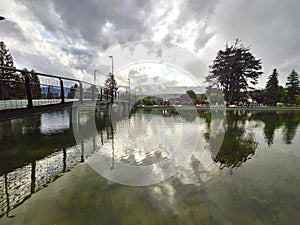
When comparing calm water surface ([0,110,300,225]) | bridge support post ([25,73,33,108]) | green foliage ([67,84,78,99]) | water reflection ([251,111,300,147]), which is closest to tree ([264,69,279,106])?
water reflection ([251,111,300,147])

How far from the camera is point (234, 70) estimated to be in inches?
1169

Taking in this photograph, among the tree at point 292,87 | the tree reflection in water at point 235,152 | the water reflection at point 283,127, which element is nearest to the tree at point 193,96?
the water reflection at point 283,127

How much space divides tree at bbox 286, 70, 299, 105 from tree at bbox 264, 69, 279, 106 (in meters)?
3.81

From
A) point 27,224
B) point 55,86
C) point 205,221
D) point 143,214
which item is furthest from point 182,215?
point 55,86

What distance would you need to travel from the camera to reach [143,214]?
2.58 metres

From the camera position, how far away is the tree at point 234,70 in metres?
29.3

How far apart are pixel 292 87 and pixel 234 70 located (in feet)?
49.2

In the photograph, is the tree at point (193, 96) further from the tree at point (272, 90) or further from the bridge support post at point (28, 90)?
the bridge support post at point (28, 90)

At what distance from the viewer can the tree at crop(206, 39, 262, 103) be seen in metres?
29.3

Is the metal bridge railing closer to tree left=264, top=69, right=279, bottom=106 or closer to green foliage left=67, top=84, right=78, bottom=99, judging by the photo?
green foliage left=67, top=84, right=78, bottom=99

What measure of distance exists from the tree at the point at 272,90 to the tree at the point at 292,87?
150 inches

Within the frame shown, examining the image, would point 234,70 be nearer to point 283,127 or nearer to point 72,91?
point 283,127

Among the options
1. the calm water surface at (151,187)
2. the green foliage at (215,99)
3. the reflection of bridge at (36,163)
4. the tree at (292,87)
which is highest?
the tree at (292,87)

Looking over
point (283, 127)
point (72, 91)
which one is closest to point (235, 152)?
point (283, 127)
